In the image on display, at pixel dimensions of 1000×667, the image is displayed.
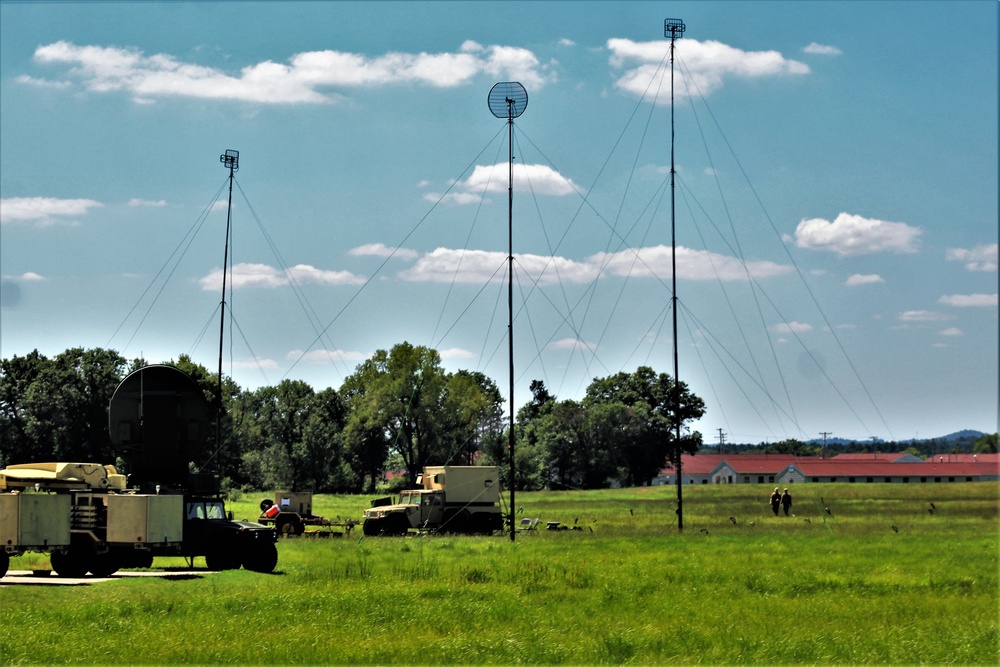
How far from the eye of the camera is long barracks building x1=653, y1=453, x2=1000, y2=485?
6201 inches

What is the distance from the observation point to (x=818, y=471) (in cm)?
15788

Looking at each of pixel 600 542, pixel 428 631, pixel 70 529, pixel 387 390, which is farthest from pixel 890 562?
pixel 387 390

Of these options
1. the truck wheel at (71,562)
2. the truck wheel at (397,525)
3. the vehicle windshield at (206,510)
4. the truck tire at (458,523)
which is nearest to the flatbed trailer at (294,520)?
the truck wheel at (397,525)

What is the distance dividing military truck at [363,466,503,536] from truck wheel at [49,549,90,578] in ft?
60.3

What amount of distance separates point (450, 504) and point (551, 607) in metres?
26.2

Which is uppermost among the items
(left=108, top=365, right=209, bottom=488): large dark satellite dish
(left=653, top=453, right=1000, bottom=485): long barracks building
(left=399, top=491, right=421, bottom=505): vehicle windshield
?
(left=108, top=365, right=209, bottom=488): large dark satellite dish

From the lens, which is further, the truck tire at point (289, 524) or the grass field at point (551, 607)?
the truck tire at point (289, 524)

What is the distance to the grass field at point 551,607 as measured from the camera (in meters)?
19.4

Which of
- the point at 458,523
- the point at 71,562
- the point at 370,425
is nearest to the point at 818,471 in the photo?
the point at 370,425

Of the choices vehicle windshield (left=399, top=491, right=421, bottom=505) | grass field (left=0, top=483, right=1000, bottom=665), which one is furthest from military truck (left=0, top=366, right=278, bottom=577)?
vehicle windshield (left=399, top=491, right=421, bottom=505)

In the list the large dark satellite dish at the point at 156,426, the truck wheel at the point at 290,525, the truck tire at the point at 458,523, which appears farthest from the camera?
the truck tire at the point at 458,523

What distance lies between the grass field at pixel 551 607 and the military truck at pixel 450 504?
6583 millimetres

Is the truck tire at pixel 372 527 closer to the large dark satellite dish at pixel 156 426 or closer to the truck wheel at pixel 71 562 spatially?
the large dark satellite dish at pixel 156 426

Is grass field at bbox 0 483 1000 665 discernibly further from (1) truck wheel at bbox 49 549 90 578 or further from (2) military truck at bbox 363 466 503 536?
(2) military truck at bbox 363 466 503 536
